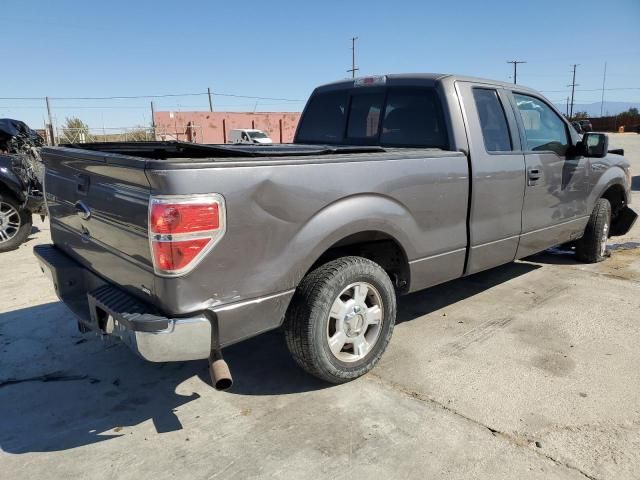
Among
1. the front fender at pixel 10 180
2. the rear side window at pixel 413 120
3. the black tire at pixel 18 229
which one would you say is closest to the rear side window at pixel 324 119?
the rear side window at pixel 413 120

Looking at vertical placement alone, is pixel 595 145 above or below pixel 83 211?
above

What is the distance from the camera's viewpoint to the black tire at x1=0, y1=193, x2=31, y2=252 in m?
6.91

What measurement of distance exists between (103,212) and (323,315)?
4.39ft

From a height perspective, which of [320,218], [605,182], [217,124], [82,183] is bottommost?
[605,182]

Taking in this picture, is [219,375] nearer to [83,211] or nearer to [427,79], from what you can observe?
[83,211]

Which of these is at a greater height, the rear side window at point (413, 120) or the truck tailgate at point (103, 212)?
the rear side window at point (413, 120)

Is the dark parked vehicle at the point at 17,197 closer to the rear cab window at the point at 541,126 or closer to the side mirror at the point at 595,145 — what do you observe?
the rear cab window at the point at 541,126

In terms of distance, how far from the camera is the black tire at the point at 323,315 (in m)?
2.88

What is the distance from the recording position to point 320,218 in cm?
282

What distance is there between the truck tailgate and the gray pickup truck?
13mm

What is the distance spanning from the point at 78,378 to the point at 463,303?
318cm

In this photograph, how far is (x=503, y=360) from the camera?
11.5 feet

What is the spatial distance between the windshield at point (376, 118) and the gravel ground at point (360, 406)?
4.97 ft

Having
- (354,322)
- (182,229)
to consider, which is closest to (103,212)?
(182,229)
